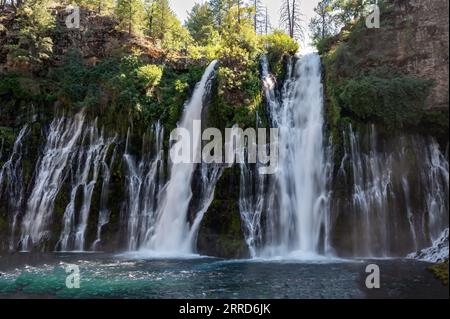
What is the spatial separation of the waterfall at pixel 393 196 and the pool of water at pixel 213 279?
182 centimetres

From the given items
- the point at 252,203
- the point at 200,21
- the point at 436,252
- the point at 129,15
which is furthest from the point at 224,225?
the point at 200,21

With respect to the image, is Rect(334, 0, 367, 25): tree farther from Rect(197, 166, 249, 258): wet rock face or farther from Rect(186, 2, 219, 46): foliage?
Rect(186, 2, 219, 46): foliage

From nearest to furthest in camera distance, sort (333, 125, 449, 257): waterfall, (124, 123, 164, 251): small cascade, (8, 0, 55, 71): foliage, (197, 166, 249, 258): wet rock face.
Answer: (333, 125, 449, 257): waterfall, (197, 166, 249, 258): wet rock face, (124, 123, 164, 251): small cascade, (8, 0, 55, 71): foliage

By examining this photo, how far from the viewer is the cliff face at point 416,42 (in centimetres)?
1577

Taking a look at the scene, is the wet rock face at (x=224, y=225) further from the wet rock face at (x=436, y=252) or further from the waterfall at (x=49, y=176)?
the waterfall at (x=49, y=176)

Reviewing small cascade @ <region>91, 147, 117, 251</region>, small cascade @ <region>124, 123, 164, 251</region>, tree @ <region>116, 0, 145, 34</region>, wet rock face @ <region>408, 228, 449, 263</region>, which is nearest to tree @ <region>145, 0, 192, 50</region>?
tree @ <region>116, 0, 145, 34</region>

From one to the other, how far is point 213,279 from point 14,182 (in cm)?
1290

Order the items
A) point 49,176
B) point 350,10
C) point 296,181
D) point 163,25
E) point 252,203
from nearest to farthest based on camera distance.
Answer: point 252,203 → point 296,181 → point 49,176 → point 350,10 → point 163,25

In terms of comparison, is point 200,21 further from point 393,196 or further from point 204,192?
point 393,196

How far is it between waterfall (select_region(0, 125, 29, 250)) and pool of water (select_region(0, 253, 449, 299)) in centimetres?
440

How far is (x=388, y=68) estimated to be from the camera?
1677cm

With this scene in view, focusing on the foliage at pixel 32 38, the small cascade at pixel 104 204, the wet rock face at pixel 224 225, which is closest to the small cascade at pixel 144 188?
the small cascade at pixel 104 204

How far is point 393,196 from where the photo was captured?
48.9ft

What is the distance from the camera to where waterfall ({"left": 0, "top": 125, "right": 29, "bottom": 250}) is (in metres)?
18.2
